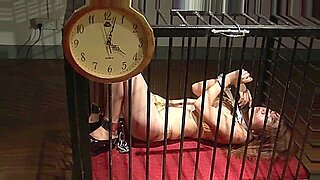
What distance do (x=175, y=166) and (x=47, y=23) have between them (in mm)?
1088

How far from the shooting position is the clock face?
0.62 metres

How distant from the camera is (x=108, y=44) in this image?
634 mm

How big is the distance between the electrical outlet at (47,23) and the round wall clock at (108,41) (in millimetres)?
1242

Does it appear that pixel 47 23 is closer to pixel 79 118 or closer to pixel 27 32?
pixel 27 32

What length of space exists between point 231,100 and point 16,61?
1029 millimetres

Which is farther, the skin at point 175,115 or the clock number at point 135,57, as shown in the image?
the skin at point 175,115

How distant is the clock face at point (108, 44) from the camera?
619mm

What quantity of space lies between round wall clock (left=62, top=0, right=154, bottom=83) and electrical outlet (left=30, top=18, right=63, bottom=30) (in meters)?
1.24

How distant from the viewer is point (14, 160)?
1.19 meters

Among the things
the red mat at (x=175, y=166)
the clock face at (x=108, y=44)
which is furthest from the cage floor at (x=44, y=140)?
the clock face at (x=108, y=44)

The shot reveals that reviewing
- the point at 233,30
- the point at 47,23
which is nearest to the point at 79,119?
the point at 233,30

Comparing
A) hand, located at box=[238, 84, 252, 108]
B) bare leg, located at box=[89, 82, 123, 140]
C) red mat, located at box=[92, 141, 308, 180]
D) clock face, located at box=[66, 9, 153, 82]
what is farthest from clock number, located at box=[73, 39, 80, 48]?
hand, located at box=[238, 84, 252, 108]

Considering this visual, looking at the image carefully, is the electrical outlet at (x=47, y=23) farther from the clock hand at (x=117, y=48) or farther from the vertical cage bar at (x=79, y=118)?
the clock hand at (x=117, y=48)

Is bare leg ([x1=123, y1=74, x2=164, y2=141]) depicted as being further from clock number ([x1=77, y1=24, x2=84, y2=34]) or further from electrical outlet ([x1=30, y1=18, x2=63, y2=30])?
electrical outlet ([x1=30, y1=18, x2=63, y2=30])
